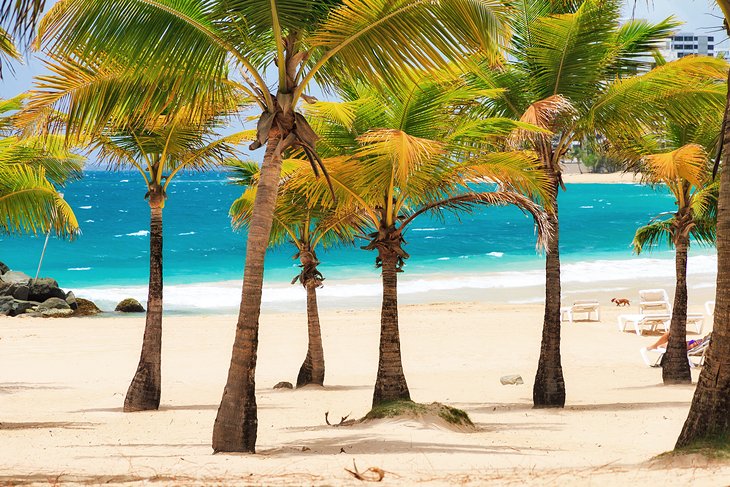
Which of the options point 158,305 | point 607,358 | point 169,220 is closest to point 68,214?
point 158,305

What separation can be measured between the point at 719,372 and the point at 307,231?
28.4 ft

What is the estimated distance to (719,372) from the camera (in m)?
6.35

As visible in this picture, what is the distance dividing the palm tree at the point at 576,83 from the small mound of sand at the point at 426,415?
2.65 metres

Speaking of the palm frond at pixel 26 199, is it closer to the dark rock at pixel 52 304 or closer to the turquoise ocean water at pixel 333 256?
the dark rock at pixel 52 304

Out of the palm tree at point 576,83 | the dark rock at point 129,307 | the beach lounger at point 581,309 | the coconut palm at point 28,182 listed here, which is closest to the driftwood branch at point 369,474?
the palm tree at point 576,83

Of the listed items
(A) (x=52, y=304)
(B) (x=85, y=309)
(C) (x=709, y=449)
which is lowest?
(C) (x=709, y=449)

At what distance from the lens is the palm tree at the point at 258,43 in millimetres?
7316

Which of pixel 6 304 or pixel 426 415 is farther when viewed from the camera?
pixel 6 304

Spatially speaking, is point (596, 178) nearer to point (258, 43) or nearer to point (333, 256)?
point (333, 256)

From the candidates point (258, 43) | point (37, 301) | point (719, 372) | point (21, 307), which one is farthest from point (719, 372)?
point (37, 301)

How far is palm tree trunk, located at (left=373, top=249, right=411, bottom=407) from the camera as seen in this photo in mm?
10008

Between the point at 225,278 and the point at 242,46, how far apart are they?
39436 mm

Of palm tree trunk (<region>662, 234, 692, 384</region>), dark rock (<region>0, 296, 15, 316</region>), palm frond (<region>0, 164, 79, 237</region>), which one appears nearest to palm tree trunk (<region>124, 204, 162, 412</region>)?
palm frond (<region>0, 164, 79, 237</region>)

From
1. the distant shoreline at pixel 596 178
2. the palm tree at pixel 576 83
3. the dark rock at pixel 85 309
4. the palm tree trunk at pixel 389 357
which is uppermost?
the distant shoreline at pixel 596 178
